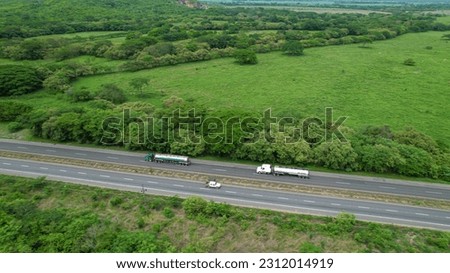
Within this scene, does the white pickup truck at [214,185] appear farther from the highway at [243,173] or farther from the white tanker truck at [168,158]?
the white tanker truck at [168,158]

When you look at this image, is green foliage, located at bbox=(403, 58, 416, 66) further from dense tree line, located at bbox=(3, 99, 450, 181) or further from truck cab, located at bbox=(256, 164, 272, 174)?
truck cab, located at bbox=(256, 164, 272, 174)

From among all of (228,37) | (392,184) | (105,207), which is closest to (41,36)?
(228,37)

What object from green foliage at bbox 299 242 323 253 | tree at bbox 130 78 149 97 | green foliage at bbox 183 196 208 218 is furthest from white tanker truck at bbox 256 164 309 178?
tree at bbox 130 78 149 97

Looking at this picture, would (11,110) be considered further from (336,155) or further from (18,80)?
(336,155)

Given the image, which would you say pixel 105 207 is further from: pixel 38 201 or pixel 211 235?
pixel 211 235

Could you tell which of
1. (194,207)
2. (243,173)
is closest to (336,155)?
(243,173)
